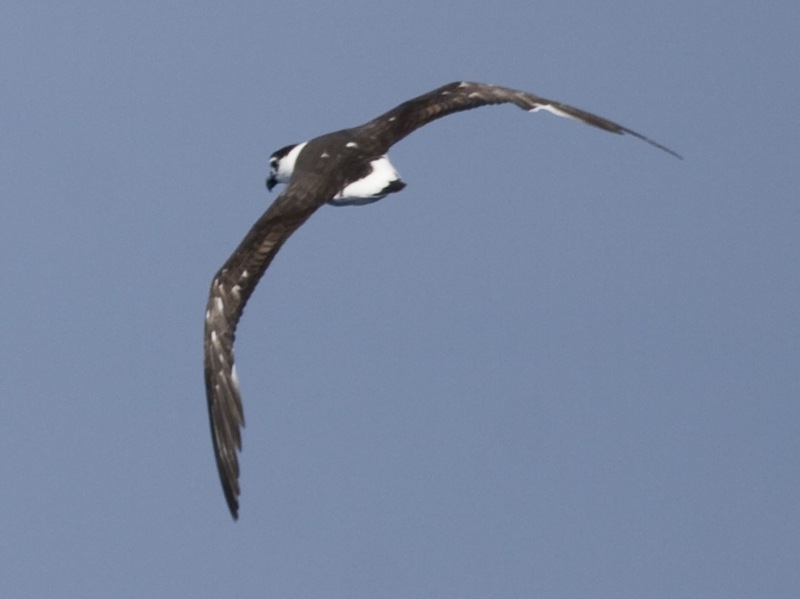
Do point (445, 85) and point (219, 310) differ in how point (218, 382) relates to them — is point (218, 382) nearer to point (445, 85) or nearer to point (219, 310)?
point (219, 310)

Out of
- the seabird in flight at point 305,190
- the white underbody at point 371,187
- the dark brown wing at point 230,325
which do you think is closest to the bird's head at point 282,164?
the seabird in flight at point 305,190

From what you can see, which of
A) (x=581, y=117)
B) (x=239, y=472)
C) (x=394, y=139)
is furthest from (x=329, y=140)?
(x=239, y=472)

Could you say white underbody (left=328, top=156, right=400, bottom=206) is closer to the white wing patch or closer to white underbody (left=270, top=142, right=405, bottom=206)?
white underbody (left=270, top=142, right=405, bottom=206)

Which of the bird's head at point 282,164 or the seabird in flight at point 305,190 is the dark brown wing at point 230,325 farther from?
the bird's head at point 282,164

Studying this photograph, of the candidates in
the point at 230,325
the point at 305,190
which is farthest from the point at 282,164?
the point at 230,325

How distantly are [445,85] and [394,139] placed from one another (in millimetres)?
1408

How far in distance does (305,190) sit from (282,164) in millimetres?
2499

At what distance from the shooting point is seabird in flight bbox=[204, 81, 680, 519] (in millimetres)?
27156

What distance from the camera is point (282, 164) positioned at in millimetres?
30734

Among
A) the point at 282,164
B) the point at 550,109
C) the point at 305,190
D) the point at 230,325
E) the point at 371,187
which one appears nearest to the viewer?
the point at 230,325

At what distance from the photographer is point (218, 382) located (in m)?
27.2

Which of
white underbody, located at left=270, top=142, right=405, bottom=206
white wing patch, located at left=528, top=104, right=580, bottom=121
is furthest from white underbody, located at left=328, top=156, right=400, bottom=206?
white wing patch, located at left=528, top=104, right=580, bottom=121

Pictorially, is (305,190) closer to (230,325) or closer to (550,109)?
(230,325)

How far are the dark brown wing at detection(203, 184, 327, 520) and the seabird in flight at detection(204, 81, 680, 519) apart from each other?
1 centimetres
